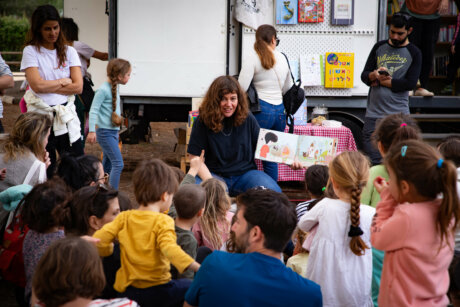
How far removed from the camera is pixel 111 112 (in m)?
5.80

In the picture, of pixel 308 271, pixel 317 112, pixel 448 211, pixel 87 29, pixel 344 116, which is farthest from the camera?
pixel 87 29

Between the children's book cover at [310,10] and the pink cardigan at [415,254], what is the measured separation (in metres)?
5.23

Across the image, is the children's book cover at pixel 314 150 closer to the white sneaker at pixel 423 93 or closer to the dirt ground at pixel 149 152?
the dirt ground at pixel 149 152

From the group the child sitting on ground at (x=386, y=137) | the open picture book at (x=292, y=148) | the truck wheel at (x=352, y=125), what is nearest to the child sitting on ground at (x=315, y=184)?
the child sitting on ground at (x=386, y=137)

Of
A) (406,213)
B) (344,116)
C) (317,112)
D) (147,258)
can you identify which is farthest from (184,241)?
(344,116)

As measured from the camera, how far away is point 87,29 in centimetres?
1076

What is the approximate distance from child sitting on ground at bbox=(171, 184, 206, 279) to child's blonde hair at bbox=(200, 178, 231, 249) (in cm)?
40

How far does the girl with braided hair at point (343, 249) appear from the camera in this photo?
2.92m

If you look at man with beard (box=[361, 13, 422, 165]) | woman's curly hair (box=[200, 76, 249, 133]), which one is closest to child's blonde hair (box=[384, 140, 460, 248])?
woman's curly hair (box=[200, 76, 249, 133])

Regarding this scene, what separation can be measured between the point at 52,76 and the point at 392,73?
11.2 ft

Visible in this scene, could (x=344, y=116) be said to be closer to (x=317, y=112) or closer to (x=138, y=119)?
(x=317, y=112)

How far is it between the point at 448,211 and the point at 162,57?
548cm

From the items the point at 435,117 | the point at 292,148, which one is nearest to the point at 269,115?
the point at 292,148

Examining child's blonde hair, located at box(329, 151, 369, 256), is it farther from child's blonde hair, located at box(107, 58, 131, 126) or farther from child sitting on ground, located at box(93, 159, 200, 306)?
child's blonde hair, located at box(107, 58, 131, 126)
